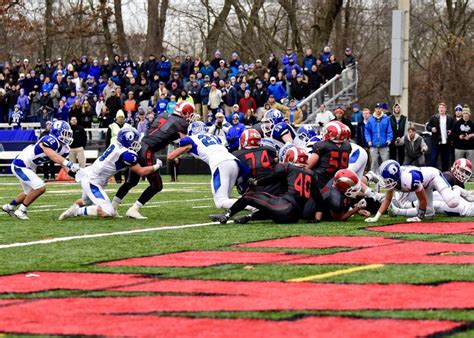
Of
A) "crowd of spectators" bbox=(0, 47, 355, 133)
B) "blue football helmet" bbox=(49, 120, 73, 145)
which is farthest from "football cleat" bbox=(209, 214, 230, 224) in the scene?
"crowd of spectators" bbox=(0, 47, 355, 133)

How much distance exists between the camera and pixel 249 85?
99.3ft

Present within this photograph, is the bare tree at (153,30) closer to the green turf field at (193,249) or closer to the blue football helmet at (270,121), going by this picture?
the green turf field at (193,249)

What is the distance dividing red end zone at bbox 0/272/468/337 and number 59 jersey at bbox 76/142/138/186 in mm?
5619

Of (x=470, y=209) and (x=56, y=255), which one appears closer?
(x=56, y=255)

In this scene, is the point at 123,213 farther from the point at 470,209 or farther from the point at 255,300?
the point at 255,300

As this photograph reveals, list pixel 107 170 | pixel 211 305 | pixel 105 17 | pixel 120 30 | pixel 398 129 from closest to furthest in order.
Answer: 1. pixel 211 305
2. pixel 107 170
3. pixel 398 129
4. pixel 120 30
5. pixel 105 17

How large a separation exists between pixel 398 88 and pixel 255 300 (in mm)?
20132

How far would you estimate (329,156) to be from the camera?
14.4 m

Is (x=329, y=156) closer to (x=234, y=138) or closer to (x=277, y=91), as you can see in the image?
(x=234, y=138)

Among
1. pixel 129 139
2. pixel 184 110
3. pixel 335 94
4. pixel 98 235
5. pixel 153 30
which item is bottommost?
pixel 98 235

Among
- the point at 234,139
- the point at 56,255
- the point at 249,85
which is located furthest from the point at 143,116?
the point at 56,255

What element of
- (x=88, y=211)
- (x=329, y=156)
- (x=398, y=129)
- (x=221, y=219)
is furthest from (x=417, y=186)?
(x=398, y=129)

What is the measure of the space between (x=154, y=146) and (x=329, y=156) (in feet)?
8.54

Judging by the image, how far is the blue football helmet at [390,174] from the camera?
13070 millimetres
